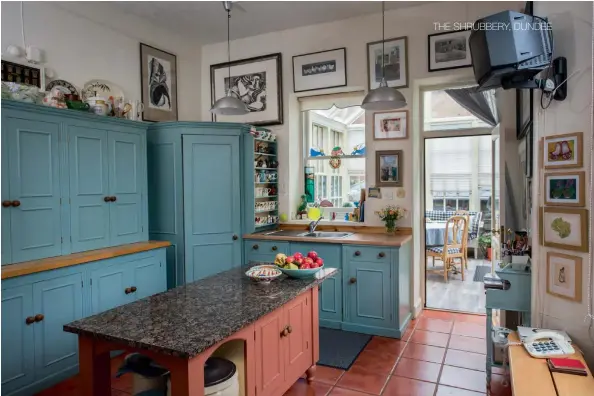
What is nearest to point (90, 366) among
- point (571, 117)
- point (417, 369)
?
point (417, 369)

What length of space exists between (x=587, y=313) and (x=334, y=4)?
347cm

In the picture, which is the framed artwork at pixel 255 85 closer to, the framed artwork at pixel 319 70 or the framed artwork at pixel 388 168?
the framed artwork at pixel 319 70

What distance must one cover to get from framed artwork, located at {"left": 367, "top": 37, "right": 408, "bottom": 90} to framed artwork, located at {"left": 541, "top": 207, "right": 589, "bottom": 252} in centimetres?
234

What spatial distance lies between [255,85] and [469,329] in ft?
11.8

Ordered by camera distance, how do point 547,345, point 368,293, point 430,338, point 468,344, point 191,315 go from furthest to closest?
point 368,293 → point 430,338 → point 468,344 → point 547,345 → point 191,315

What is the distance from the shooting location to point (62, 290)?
2.96m

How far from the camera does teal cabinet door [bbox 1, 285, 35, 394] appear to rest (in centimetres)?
263

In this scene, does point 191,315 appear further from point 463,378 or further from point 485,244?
point 485,244

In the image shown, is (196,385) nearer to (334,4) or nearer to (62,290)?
(62,290)

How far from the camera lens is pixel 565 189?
2.19 m

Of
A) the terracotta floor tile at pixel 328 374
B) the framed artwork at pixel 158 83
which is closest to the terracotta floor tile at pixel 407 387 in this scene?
the terracotta floor tile at pixel 328 374

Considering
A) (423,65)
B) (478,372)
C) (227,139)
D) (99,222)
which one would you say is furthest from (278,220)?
(478,372)

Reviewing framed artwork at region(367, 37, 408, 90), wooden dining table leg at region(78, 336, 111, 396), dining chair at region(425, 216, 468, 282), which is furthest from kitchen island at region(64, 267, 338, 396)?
dining chair at region(425, 216, 468, 282)

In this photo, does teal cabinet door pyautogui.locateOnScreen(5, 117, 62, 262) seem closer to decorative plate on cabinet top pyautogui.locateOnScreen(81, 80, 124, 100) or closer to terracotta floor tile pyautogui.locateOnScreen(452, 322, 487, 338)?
decorative plate on cabinet top pyautogui.locateOnScreen(81, 80, 124, 100)
